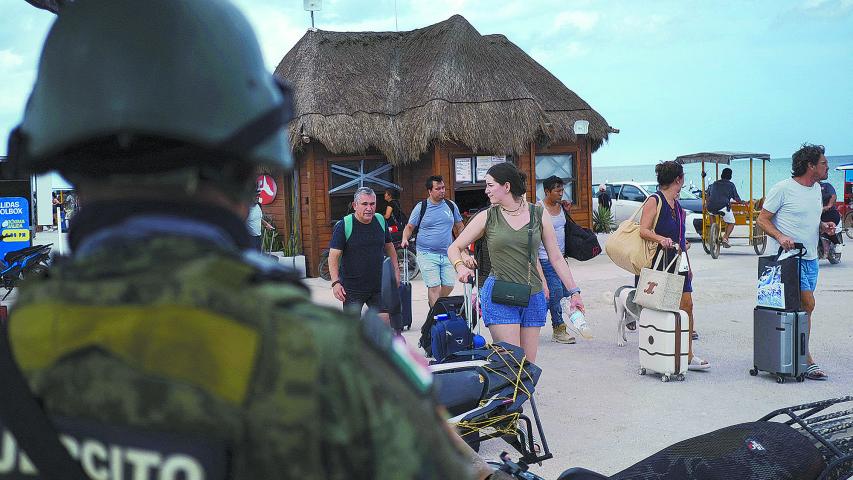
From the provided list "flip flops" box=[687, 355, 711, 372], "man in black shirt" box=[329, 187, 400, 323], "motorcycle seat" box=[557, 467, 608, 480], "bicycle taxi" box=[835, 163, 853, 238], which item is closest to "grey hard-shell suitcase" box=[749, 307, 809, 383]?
"flip flops" box=[687, 355, 711, 372]

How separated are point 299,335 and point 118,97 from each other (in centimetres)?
41

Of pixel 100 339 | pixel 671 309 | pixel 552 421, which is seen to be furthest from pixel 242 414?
pixel 671 309

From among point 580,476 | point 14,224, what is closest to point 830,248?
point 14,224

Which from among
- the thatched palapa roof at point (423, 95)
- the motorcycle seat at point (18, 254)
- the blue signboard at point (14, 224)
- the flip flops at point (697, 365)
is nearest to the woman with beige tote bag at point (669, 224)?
the flip flops at point (697, 365)

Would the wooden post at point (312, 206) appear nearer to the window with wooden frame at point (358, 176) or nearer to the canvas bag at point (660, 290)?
the window with wooden frame at point (358, 176)

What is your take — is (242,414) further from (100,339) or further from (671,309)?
(671,309)

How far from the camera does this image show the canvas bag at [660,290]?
6.80 metres

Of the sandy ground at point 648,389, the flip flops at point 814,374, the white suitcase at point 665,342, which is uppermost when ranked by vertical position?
the white suitcase at point 665,342

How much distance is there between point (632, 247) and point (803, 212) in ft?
4.69

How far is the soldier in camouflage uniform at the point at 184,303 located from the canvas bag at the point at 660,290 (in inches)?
239

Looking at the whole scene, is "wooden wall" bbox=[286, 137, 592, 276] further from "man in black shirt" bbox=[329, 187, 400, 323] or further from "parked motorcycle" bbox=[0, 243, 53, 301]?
"man in black shirt" bbox=[329, 187, 400, 323]

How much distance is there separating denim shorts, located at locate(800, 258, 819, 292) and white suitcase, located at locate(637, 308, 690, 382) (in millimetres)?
1034

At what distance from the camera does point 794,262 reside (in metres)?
6.86

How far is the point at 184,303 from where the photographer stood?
0.95 m
